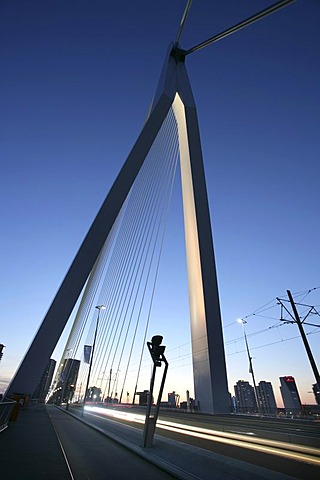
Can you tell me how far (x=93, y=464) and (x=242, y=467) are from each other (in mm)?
2066

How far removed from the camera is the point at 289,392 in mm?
48625

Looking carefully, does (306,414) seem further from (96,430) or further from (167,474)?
(167,474)

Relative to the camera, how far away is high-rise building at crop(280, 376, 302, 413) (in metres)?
33.5

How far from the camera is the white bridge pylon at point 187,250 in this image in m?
10.7

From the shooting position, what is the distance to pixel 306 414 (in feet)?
55.9

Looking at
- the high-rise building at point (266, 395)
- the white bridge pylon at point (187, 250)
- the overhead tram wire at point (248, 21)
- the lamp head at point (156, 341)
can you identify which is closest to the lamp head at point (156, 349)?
the lamp head at point (156, 341)

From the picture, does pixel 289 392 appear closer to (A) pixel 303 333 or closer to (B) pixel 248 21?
(A) pixel 303 333

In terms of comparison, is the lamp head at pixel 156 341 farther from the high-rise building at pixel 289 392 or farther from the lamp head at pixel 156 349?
the high-rise building at pixel 289 392

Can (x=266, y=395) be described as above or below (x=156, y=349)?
above

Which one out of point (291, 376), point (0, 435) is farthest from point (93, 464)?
point (291, 376)

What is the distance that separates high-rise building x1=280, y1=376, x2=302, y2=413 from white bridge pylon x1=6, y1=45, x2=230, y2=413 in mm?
30008

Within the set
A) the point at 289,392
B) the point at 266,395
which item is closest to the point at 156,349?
the point at 289,392

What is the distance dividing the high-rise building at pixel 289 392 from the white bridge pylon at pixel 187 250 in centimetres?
3001

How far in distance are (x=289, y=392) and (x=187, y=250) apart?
166 feet
